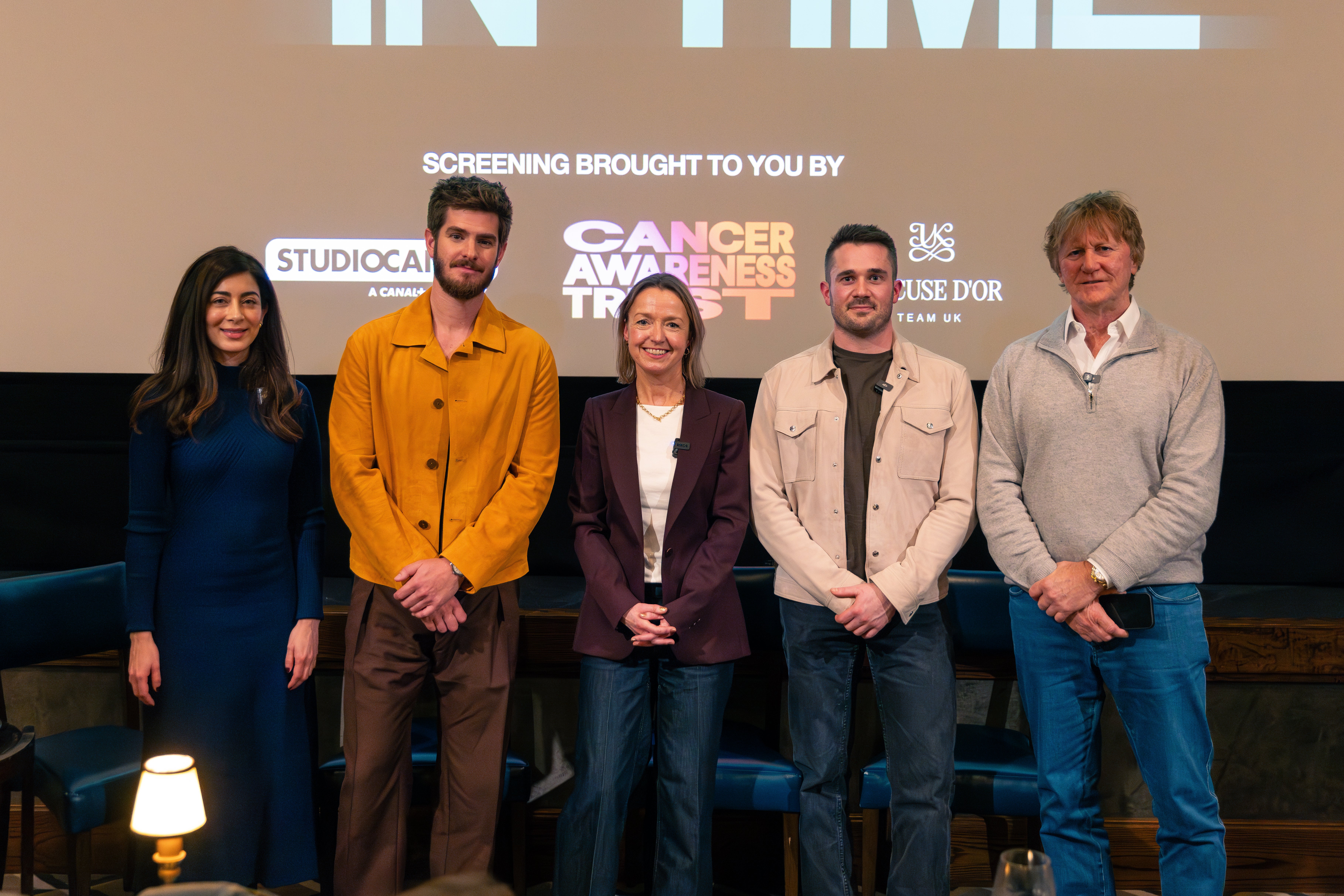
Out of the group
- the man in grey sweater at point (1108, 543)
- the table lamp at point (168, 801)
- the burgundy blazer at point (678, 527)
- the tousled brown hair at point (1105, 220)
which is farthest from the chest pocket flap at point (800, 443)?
the table lamp at point (168, 801)

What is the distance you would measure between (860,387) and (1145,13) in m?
2.20

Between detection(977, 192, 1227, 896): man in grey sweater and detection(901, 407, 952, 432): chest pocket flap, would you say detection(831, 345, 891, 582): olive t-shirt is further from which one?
detection(977, 192, 1227, 896): man in grey sweater

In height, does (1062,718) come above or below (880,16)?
below

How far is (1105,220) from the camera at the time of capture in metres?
2.16

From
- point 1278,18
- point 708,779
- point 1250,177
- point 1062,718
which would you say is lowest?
point 708,779

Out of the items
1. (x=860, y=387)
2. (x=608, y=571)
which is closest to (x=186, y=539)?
(x=608, y=571)

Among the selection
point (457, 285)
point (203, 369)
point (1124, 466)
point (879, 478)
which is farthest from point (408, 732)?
point (1124, 466)

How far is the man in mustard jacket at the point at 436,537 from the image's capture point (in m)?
2.16

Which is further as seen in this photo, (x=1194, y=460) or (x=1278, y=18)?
(x=1278, y=18)

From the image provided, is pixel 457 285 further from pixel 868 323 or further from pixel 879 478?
pixel 879 478

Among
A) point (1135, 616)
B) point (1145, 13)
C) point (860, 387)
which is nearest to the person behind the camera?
point (1135, 616)

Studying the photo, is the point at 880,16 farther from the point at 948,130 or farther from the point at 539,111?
the point at 539,111

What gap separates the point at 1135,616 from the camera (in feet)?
6.86

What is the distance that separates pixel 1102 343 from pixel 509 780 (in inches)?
74.7
